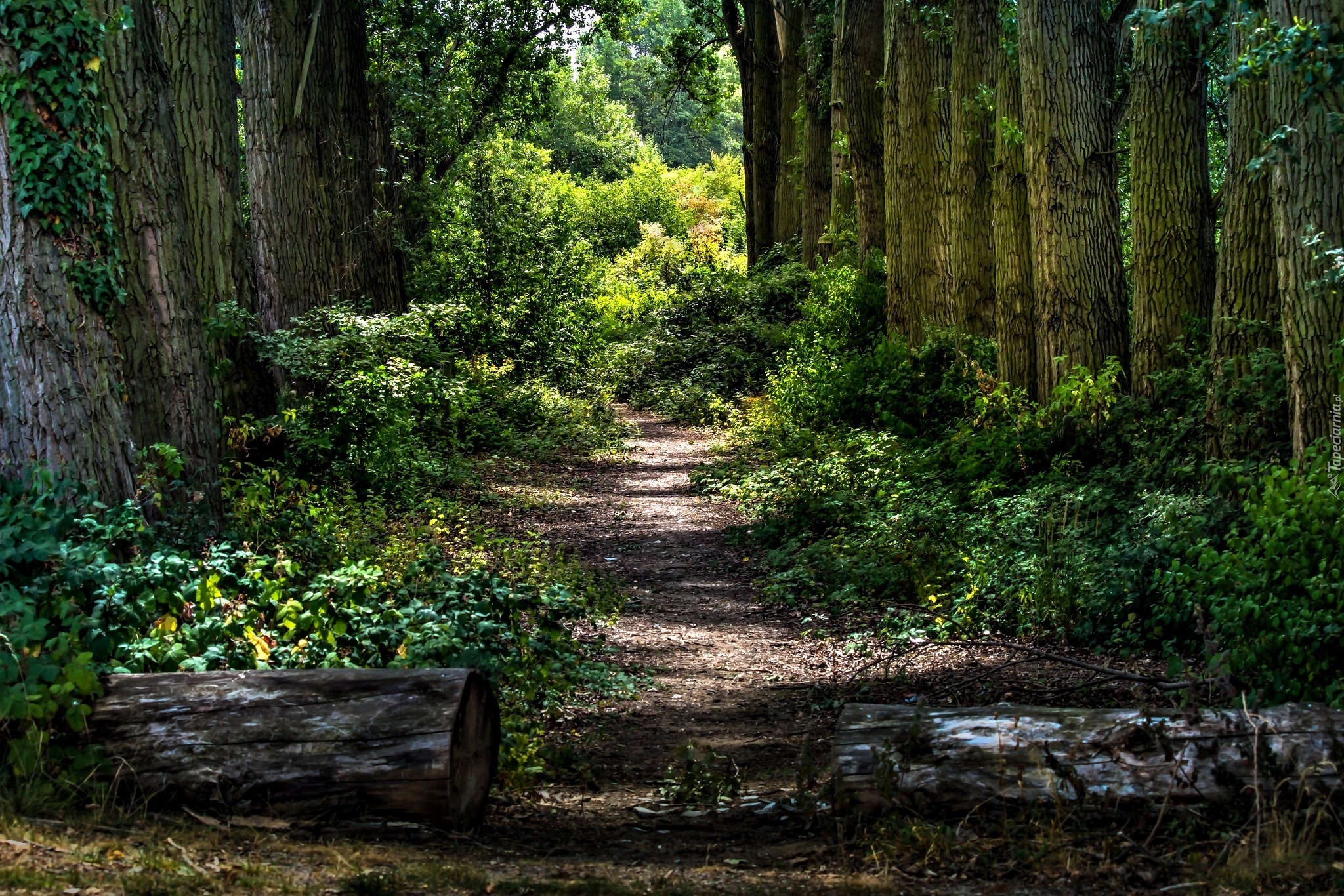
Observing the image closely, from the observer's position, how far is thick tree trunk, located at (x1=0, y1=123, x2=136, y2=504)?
6035 mm

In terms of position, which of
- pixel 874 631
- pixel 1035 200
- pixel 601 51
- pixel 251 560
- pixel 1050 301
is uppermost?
pixel 601 51

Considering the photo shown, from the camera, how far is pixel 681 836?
495 centimetres

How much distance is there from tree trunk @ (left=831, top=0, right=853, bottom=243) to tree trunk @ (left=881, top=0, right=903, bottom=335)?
2.88m

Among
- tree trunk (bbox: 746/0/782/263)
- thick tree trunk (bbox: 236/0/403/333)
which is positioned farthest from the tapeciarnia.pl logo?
tree trunk (bbox: 746/0/782/263)

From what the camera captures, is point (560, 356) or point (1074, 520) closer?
point (1074, 520)

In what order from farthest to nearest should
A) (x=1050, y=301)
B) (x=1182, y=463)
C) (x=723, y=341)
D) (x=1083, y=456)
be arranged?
(x=723, y=341) → (x=1050, y=301) → (x=1083, y=456) → (x=1182, y=463)

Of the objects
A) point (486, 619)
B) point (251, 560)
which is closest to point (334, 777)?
point (486, 619)

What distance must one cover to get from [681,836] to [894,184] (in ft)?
42.6

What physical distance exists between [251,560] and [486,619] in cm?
144

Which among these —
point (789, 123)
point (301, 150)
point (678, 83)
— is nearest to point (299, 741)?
point (301, 150)

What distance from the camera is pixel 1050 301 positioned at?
443 inches

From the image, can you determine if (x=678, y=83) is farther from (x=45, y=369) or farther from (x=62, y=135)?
(x=45, y=369)

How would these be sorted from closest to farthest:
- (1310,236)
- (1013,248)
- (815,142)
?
1. (1310,236)
2. (1013,248)
3. (815,142)

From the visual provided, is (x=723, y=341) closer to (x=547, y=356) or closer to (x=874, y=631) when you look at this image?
(x=547, y=356)
